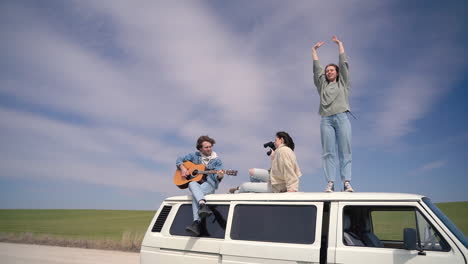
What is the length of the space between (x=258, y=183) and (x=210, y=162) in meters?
1.18

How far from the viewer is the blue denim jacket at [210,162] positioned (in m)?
6.29

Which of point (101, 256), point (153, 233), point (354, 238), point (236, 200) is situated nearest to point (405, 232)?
point (354, 238)

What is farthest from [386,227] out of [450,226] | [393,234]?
[450,226]

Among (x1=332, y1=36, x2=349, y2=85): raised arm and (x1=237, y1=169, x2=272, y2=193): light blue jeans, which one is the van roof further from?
(x1=332, y1=36, x2=349, y2=85): raised arm

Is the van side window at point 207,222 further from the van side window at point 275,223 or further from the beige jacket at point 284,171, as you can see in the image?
the beige jacket at point 284,171

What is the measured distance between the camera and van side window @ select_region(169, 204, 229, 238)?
16.7 ft

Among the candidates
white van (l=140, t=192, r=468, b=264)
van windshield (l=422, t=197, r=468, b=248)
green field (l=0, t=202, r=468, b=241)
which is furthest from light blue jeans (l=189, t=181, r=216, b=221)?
green field (l=0, t=202, r=468, b=241)

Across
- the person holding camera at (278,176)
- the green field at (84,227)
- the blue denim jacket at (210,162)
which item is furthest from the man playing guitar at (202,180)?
the green field at (84,227)

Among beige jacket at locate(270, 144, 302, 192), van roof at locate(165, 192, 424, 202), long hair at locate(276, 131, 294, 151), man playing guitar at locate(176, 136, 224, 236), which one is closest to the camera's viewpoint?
van roof at locate(165, 192, 424, 202)

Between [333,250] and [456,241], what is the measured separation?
135cm

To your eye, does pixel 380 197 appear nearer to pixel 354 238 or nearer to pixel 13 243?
pixel 354 238

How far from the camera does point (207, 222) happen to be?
17.2ft

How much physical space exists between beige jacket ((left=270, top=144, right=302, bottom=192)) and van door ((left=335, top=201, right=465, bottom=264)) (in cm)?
120

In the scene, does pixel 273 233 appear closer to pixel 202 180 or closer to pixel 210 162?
pixel 202 180
